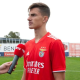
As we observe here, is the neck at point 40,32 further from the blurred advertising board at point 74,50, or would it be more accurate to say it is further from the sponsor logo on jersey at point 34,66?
the blurred advertising board at point 74,50

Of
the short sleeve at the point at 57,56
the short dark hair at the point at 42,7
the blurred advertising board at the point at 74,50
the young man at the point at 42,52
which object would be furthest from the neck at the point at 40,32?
the blurred advertising board at the point at 74,50

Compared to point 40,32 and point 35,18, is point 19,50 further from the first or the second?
point 35,18

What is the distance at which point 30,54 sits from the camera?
2414 millimetres

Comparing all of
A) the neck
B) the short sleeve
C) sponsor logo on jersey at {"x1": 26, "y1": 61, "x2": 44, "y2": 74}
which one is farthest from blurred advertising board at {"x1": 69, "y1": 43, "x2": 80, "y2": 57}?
the short sleeve

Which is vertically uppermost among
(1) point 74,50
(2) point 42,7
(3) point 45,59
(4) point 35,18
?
(2) point 42,7

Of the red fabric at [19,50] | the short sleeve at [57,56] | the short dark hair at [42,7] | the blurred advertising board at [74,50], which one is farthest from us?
the blurred advertising board at [74,50]

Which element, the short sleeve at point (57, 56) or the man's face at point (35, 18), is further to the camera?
the man's face at point (35, 18)

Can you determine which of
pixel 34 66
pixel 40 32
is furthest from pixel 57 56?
pixel 40 32

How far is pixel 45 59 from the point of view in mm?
2260

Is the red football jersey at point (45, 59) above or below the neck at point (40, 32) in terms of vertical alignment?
below

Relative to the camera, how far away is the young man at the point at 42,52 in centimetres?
221

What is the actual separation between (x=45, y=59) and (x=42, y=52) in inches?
4.2

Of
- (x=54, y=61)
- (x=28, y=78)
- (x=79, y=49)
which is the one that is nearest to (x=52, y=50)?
(x=54, y=61)

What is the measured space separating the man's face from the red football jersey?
0.69ft
